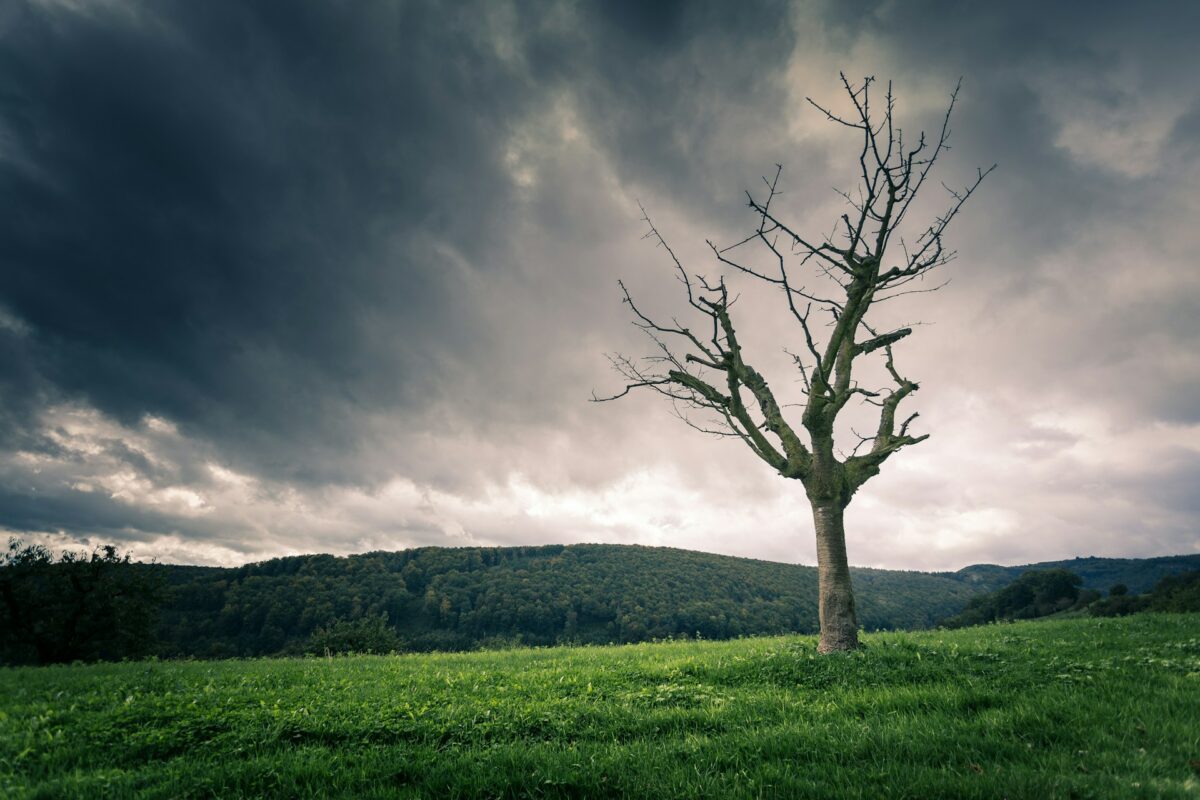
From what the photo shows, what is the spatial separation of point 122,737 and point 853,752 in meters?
9.21

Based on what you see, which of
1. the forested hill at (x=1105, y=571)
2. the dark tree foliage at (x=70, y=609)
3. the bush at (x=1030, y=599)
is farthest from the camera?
the forested hill at (x=1105, y=571)

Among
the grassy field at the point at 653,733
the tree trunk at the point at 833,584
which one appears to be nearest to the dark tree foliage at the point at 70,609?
the grassy field at the point at 653,733

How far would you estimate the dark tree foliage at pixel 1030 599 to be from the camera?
62.5 metres

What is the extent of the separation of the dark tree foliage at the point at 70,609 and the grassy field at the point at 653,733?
38554 mm

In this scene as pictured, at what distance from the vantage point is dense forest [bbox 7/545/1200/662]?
7988 cm

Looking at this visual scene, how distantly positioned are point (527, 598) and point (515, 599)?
2451 millimetres

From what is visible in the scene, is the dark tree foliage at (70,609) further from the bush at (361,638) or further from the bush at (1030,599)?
the bush at (1030,599)

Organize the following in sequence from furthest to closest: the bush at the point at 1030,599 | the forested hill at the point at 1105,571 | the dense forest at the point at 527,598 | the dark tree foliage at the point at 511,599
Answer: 1. the forested hill at the point at 1105,571
2. the dark tree foliage at the point at 511,599
3. the dense forest at the point at 527,598
4. the bush at the point at 1030,599

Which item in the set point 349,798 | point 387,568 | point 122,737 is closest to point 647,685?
point 349,798

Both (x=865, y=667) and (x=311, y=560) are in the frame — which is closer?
(x=865, y=667)

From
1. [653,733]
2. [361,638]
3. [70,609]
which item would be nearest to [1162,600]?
[653,733]

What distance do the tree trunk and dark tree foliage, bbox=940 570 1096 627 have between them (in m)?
63.7

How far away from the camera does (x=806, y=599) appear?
314 feet

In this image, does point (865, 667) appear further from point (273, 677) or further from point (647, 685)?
point (273, 677)
